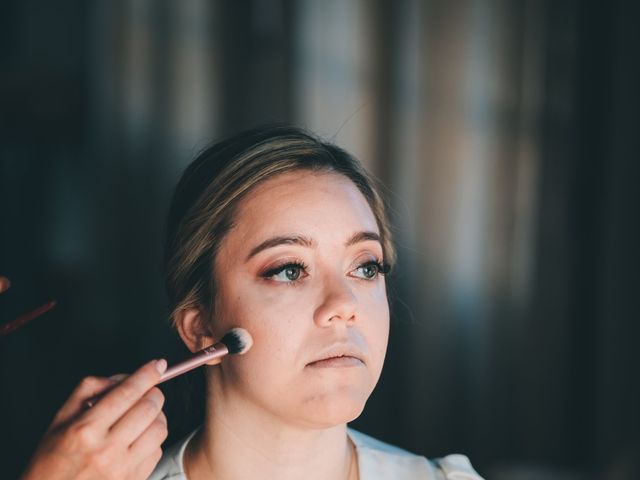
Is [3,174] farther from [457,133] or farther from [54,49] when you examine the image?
[457,133]

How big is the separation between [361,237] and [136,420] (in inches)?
15.0

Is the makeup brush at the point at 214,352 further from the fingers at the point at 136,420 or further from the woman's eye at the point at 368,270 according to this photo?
the woman's eye at the point at 368,270

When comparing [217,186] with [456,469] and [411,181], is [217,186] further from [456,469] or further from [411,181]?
[411,181]

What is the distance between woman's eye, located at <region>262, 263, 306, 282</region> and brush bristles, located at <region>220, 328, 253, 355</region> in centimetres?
9

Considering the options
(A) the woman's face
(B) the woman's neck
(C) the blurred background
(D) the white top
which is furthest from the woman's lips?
(C) the blurred background

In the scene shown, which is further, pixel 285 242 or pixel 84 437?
pixel 285 242

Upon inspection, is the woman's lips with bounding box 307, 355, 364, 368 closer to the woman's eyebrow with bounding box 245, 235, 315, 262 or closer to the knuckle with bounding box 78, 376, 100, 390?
the woman's eyebrow with bounding box 245, 235, 315, 262

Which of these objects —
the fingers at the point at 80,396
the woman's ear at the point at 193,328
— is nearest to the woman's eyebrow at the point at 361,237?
the woman's ear at the point at 193,328

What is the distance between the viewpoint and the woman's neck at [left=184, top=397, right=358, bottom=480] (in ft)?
3.45

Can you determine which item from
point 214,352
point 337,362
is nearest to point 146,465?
point 214,352

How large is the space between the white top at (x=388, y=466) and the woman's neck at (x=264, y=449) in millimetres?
28

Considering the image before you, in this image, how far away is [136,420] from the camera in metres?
0.90

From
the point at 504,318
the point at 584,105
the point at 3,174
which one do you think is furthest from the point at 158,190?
the point at 584,105

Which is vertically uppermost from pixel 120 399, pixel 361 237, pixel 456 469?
pixel 361 237
